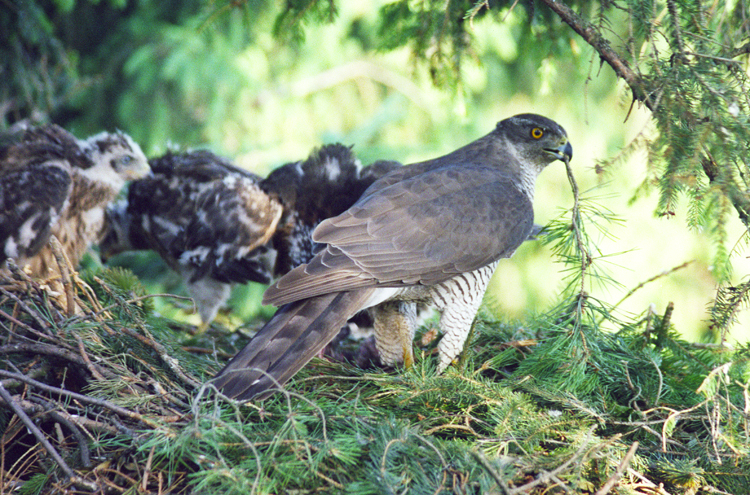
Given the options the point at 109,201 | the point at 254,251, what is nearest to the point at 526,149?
the point at 254,251

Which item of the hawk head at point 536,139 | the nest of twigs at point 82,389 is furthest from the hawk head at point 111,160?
the hawk head at point 536,139

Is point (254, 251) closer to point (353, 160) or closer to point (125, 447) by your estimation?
point (353, 160)

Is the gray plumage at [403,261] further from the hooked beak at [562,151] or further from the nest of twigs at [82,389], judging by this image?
the nest of twigs at [82,389]

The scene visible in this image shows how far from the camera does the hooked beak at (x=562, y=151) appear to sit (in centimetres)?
330

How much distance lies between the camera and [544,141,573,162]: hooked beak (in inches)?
130

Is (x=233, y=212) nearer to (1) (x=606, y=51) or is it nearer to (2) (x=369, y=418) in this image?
(2) (x=369, y=418)

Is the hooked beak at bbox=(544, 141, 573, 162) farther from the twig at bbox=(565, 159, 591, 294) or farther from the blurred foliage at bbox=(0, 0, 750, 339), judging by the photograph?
the twig at bbox=(565, 159, 591, 294)

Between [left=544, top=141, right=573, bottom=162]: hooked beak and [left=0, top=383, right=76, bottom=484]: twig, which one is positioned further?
[left=544, top=141, right=573, bottom=162]: hooked beak

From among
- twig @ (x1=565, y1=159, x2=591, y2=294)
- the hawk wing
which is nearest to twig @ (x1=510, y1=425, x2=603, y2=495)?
twig @ (x1=565, y1=159, x2=591, y2=294)

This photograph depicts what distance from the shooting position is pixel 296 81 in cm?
709

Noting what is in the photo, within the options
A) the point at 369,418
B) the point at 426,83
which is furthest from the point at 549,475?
the point at 426,83

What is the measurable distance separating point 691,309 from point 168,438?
646 cm

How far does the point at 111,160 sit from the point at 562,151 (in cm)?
275

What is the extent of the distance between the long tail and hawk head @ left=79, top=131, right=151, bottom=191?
1964 millimetres
